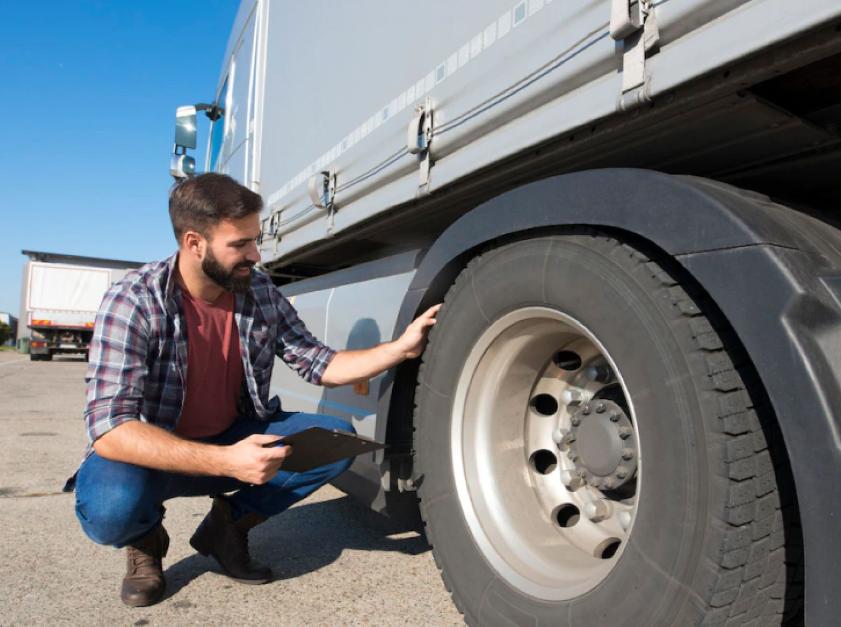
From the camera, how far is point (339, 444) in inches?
74.2

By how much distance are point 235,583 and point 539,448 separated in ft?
3.69

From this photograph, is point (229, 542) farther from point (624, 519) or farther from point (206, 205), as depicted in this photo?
point (624, 519)

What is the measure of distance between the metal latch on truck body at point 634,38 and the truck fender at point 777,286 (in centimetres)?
16

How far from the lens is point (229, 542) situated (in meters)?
2.11

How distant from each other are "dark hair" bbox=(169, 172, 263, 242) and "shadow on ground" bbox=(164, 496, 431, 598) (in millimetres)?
1153

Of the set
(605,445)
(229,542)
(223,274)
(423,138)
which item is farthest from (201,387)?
(605,445)

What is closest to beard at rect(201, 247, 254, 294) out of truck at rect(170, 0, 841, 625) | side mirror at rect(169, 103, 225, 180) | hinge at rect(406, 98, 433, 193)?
truck at rect(170, 0, 841, 625)

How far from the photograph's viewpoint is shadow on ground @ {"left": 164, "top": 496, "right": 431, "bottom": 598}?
220cm

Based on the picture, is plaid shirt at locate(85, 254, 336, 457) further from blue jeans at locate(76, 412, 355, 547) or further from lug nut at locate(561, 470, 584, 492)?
lug nut at locate(561, 470, 584, 492)

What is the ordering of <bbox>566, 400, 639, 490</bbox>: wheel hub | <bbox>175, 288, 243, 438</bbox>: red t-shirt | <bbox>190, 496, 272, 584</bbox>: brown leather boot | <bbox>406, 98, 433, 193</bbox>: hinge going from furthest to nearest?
<bbox>175, 288, 243, 438</bbox>: red t-shirt, <bbox>190, 496, 272, 584</bbox>: brown leather boot, <bbox>406, 98, 433, 193</bbox>: hinge, <bbox>566, 400, 639, 490</bbox>: wheel hub

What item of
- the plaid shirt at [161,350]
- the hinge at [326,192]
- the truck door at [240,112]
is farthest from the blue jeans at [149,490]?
the truck door at [240,112]

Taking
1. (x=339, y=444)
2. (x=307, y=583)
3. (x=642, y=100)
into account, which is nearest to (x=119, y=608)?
(x=307, y=583)

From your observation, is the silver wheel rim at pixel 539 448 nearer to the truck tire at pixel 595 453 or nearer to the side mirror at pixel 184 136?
the truck tire at pixel 595 453

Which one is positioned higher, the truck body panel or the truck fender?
the truck body panel
